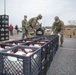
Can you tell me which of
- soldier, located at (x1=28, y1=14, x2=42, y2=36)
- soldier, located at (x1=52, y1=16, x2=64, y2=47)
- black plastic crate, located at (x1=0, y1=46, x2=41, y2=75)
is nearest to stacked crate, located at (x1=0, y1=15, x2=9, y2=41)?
soldier, located at (x1=28, y1=14, x2=42, y2=36)

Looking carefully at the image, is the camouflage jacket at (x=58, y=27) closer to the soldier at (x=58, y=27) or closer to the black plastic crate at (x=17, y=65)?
the soldier at (x=58, y=27)

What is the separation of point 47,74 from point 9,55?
1.27m

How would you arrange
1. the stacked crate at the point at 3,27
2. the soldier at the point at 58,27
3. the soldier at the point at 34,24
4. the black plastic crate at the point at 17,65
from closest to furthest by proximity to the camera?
the black plastic crate at the point at 17,65, the soldier at the point at 34,24, the soldier at the point at 58,27, the stacked crate at the point at 3,27

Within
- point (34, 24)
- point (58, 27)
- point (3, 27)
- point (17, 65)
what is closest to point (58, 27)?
point (58, 27)

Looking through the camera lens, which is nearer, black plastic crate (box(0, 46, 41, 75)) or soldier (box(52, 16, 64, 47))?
black plastic crate (box(0, 46, 41, 75))

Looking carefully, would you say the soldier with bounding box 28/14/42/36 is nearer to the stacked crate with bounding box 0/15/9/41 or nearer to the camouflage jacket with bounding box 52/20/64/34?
the camouflage jacket with bounding box 52/20/64/34

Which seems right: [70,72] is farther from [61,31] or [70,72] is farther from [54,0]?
[54,0]

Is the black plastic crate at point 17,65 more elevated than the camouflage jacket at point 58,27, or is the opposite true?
the camouflage jacket at point 58,27

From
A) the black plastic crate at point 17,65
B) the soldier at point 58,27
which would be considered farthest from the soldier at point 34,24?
the black plastic crate at point 17,65

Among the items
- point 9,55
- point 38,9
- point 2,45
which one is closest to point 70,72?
point 2,45

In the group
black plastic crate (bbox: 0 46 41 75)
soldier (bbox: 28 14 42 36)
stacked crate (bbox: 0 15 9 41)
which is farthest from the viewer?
stacked crate (bbox: 0 15 9 41)

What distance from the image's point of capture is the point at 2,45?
2.42m

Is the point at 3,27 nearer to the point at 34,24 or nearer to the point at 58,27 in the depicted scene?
the point at 34,24

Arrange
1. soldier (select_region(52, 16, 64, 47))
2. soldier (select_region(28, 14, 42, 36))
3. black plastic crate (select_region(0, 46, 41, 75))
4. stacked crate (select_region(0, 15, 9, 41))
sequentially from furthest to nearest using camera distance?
stacked crate (select_region(0, 15, 9, 41)), soldier (select_region(52, 16, 64, 47)), soldier (select_region(28, 14, 42, 36)), black plastic crate (select_region(0, 46, 41, 75))
